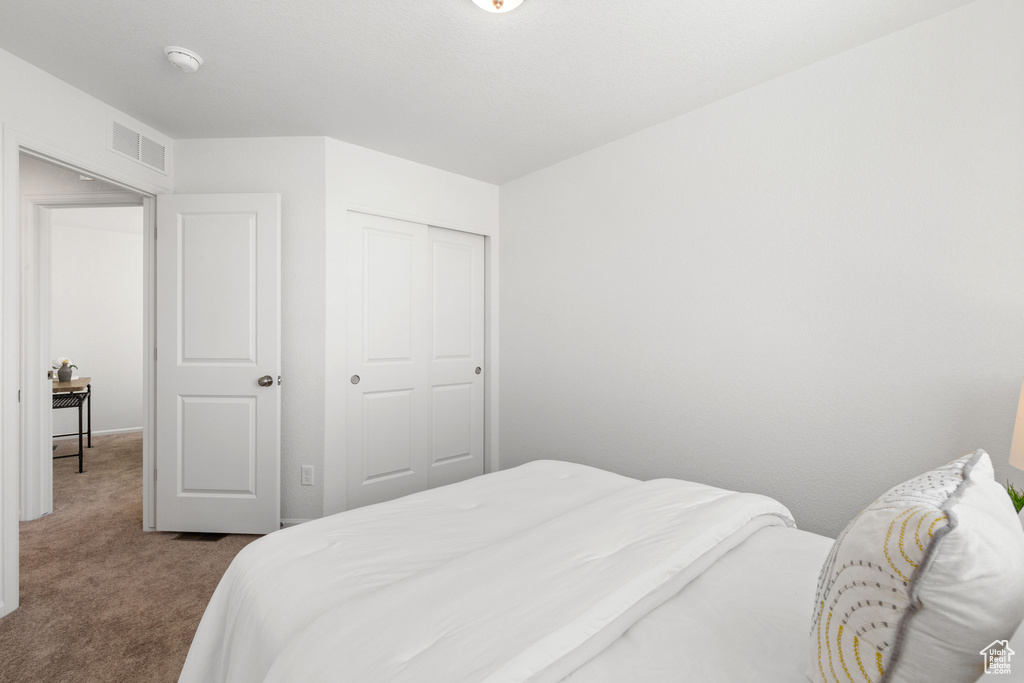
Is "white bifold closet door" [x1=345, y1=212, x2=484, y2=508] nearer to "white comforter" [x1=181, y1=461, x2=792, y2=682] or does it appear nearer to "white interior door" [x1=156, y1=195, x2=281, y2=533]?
"white interior door" [x1=156, y1=195, x2=281, y2=533]

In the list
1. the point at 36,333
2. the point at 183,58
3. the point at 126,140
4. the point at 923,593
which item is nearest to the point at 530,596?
the point at 923,593

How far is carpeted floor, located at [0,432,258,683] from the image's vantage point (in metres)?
1.76

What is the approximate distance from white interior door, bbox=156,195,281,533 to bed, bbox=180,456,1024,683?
5.84 feet

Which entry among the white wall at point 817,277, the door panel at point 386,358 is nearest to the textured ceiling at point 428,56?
the white wall at point 817,277

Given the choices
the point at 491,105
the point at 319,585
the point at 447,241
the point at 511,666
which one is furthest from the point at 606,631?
the point at 447,241

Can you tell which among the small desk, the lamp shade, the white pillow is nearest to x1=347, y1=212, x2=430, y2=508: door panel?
the small desk

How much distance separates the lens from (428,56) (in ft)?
7.20

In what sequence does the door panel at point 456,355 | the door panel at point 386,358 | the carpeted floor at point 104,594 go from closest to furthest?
the carpeted floor at point 104,594 < the door panel at point 386,358 < the door panel at point 456,355

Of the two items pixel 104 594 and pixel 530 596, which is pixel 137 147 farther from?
pixel 530 596

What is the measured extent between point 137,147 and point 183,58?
3.17 ft

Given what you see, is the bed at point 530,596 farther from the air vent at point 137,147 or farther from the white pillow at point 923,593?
the air vent at point 137,147

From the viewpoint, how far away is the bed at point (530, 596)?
88cm

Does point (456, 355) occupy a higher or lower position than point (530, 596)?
higher

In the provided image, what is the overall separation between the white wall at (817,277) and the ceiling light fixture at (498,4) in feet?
4.38
